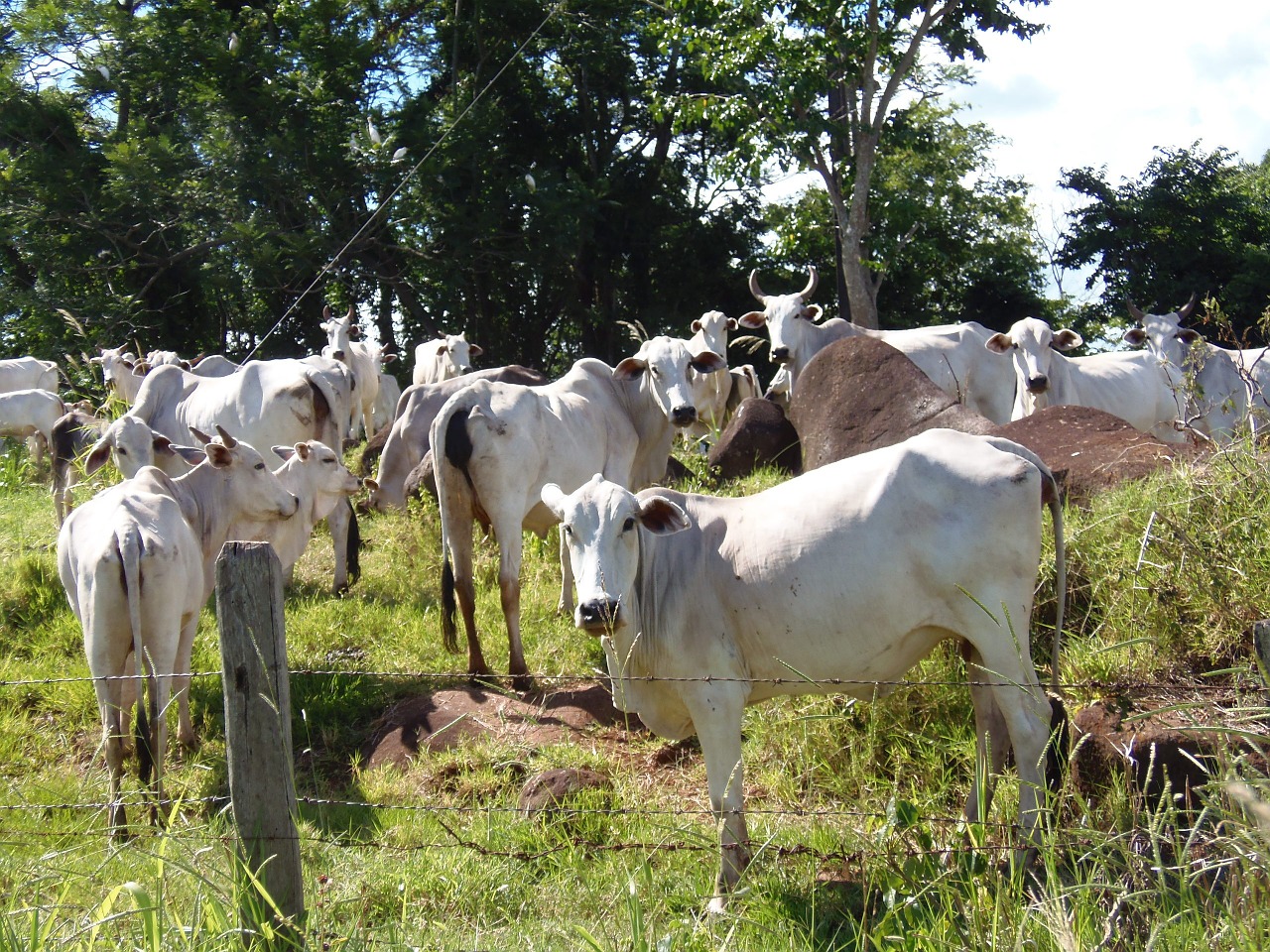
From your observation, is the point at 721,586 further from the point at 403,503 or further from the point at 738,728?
the point at 403,503

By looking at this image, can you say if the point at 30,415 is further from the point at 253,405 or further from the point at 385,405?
the point at 253,405

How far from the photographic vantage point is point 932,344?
39.3 feet

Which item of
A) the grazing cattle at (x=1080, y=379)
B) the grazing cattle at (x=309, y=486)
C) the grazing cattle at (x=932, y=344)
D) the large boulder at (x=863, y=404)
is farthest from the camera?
the grazing cattle at (x=932, y=344)

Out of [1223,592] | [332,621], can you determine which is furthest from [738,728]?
[332,621]

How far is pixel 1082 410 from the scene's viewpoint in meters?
7.94

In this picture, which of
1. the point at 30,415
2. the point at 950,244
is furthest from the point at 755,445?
the point at 950,244

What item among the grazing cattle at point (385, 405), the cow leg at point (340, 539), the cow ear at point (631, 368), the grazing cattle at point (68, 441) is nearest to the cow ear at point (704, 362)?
the cow ear at point (631, 368)

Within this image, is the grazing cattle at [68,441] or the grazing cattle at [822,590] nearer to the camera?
the grazing cattle at [822,590]

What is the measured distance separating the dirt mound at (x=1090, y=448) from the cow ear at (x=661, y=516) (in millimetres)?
3157

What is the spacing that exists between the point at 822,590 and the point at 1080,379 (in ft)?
28.8

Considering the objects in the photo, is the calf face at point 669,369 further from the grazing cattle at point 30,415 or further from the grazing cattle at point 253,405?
the grazing cattle at point 30,415

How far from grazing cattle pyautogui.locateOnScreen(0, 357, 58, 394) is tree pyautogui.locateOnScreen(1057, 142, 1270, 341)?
16874mm

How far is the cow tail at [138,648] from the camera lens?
533 centimetres

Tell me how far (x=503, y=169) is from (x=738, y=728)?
1748 cm
